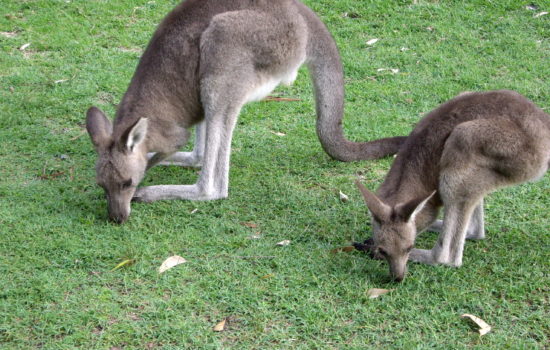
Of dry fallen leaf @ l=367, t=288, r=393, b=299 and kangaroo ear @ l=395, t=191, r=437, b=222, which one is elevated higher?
kangaroo ear @ l=395, t=191, r=437, b=222

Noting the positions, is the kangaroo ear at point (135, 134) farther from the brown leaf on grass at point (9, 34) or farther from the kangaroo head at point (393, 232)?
the brown leaf on grass at point (9, 34)

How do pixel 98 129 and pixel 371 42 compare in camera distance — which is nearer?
pixel 98 129

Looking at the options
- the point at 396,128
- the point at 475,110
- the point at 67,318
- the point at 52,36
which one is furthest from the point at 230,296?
the point at 52,36

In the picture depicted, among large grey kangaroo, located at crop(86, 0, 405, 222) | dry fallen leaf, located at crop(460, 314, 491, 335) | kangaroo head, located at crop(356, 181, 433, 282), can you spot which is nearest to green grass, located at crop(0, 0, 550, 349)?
dry fallen leaf, located at crop(460, 314, 491, 335)

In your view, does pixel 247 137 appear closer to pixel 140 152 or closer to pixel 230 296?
pixel 140 152

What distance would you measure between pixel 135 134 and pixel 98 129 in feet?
0.92

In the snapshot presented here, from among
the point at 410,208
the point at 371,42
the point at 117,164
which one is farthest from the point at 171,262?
the point at 371,42

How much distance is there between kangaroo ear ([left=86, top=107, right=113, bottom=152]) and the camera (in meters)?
4.63

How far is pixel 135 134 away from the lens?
4605mm

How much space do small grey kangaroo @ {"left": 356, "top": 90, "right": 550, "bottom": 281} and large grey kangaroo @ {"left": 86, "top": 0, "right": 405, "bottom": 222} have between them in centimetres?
133

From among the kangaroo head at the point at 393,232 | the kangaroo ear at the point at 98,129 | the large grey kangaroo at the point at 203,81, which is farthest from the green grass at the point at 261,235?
the kangaroo ear at the point at 98,129

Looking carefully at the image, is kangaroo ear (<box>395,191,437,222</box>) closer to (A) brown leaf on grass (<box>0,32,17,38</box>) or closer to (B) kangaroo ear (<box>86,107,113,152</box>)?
(B) kangaroo ear (<box>86,107,113,152</box>)

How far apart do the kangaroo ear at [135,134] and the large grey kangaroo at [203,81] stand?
0.03 feet

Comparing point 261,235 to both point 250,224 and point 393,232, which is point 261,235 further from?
point 393,232
